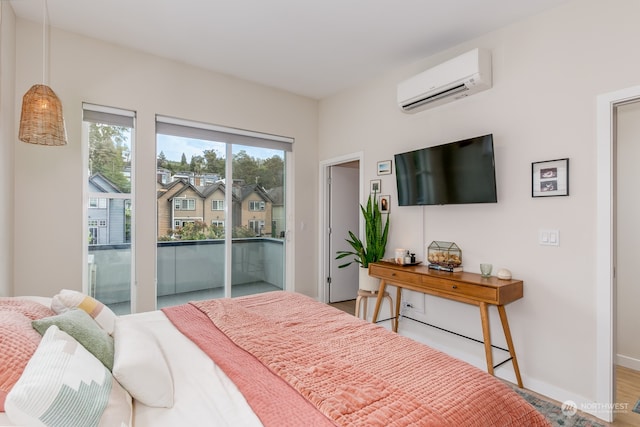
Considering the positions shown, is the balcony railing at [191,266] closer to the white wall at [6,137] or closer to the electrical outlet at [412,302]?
the white wall at [6,137]

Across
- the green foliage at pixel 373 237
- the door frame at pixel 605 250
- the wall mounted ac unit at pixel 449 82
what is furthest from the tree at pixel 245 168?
the door frame at pixel 605 250

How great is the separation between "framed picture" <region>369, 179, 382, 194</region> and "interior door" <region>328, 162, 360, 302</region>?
952 mm

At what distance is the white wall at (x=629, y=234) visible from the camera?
2.74 m

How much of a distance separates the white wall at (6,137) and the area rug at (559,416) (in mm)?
3788

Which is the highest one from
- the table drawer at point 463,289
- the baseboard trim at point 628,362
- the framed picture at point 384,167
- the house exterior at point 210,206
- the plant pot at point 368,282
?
the framed picture at point 384,167

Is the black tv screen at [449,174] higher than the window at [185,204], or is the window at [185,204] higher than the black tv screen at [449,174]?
the black tv screen at [449,174]

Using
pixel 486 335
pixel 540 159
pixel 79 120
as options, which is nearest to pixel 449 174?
pixel 540 159

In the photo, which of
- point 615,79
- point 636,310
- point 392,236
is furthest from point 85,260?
point 636,310

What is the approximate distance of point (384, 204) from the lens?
362 centimetres

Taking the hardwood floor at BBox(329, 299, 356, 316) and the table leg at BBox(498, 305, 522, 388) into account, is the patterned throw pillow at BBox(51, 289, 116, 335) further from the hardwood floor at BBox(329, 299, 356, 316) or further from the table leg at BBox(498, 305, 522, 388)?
the hardwood floor at BBox(329, 299, 356, 316)

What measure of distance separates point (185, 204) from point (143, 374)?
8.74 feet

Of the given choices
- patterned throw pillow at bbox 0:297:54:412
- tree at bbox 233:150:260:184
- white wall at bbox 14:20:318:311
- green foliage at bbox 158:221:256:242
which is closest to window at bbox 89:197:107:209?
white wall at bbox 14:20:318:311

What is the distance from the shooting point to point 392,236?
3576 millimetres

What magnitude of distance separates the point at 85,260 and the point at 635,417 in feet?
14.2
